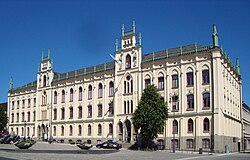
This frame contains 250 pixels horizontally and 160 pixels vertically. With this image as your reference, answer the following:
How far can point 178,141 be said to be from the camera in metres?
56.4

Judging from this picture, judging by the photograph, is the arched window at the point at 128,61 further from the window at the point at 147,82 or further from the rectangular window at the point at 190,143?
the rectangular window at the point at 190,143

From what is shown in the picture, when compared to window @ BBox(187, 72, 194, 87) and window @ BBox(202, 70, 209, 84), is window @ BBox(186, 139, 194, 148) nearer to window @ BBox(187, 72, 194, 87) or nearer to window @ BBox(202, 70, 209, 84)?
window @ BBox(187, 72, 194, 87)

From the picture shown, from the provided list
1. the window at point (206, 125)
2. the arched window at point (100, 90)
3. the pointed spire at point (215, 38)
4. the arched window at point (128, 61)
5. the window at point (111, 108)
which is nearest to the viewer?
the window at point (206, 125)

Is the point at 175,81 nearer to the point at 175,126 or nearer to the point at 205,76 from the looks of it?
the point at 205,76

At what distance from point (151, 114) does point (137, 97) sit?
9686 mm

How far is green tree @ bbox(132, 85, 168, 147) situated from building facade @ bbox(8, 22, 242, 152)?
11.8 feet

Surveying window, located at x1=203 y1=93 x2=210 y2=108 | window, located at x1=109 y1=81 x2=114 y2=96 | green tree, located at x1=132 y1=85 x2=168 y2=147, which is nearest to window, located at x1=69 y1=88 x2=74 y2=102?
window, located at x1=109 y1=81 x2=114 y2=96

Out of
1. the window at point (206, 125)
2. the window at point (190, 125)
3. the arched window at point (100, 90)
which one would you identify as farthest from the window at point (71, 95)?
the window at point (206, 125)

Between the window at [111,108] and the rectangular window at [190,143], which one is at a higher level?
the window at [111,108]

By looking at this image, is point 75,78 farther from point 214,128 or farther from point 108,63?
point 214,128

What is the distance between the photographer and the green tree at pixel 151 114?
53844 millimetres

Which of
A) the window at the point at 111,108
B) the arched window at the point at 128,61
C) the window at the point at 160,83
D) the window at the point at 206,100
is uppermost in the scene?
the arched window at the point at 128,61

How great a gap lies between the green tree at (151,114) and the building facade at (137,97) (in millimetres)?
3606

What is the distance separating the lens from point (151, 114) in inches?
2115
